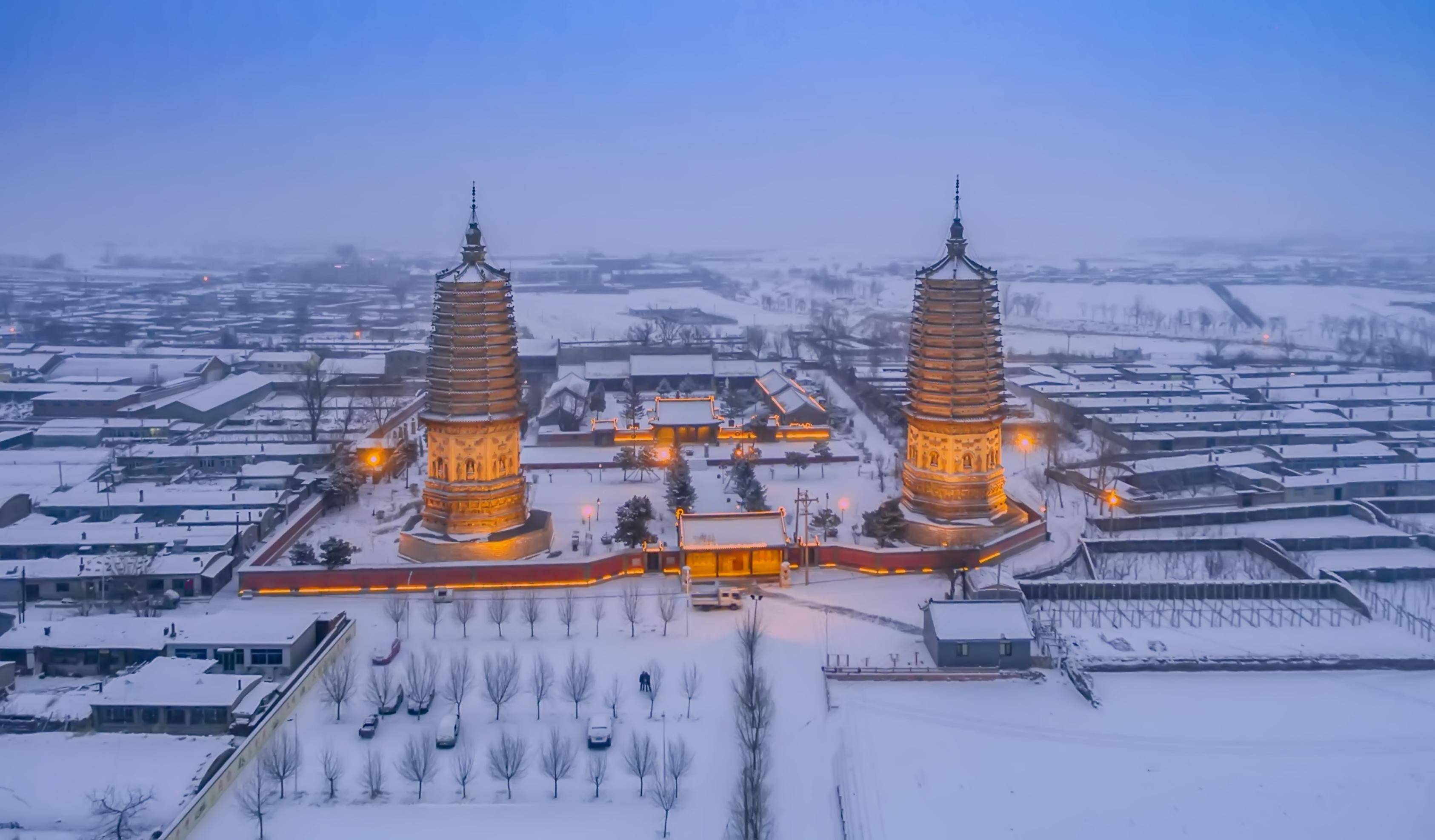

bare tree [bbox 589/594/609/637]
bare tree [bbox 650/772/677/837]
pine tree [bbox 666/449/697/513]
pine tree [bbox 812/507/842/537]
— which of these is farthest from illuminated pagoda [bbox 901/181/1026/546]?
bare tree [bbox 650/772/677/837]

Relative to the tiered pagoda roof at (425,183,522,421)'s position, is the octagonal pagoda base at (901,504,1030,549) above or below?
below

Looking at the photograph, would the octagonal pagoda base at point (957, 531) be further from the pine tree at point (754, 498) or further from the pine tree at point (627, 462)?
the pine tree at point (627, 462)

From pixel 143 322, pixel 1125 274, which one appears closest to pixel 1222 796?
pixel 143 322

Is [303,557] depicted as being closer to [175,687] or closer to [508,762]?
[175,687]

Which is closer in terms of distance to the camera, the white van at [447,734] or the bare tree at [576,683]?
the white van at [447,734]

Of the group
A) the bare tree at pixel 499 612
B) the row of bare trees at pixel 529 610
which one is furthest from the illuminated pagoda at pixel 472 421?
the bare tree at pixel 499 612

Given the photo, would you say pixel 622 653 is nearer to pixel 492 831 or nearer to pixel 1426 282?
pixel 492 831

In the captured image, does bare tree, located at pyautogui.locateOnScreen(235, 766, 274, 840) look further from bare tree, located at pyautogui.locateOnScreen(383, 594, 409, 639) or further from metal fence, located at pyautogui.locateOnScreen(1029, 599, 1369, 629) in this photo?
metal fence, located at pyautogui.locateOnScreen(1029, 599, 1369, 629)
